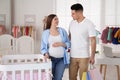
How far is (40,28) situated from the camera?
6.32 metres

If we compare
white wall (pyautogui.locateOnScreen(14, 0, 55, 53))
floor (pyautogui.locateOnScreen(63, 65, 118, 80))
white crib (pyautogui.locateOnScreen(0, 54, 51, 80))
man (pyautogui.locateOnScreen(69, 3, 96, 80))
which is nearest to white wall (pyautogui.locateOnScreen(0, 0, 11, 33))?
white wall (pyautogui.locateOnScreen(14, 0, 55, 53))

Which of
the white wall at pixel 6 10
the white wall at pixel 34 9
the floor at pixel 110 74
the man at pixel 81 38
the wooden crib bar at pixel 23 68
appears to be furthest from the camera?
the white wall at pixel 34 9

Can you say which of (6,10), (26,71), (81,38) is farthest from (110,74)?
(26,71)

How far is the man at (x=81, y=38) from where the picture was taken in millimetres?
2900

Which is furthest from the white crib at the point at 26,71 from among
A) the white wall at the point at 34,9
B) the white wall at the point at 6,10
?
the white wall at the point at 34,9

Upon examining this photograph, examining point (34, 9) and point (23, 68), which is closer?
point (23, 68)

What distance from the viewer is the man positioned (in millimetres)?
2900

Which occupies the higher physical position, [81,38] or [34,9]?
[34,9]

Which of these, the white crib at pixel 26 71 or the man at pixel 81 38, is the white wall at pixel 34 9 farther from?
the white crib at pixel 26 71

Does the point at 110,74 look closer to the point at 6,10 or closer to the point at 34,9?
the point at 34,9

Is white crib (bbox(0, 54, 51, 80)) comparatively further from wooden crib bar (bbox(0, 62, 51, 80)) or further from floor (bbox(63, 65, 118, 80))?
floor (bbox(63, 65, 118, 80))

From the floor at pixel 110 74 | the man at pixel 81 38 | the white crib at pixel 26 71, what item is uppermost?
the man at pixel 81 38

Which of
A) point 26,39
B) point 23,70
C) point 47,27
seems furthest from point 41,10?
→ point 23,70

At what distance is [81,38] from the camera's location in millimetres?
2922
